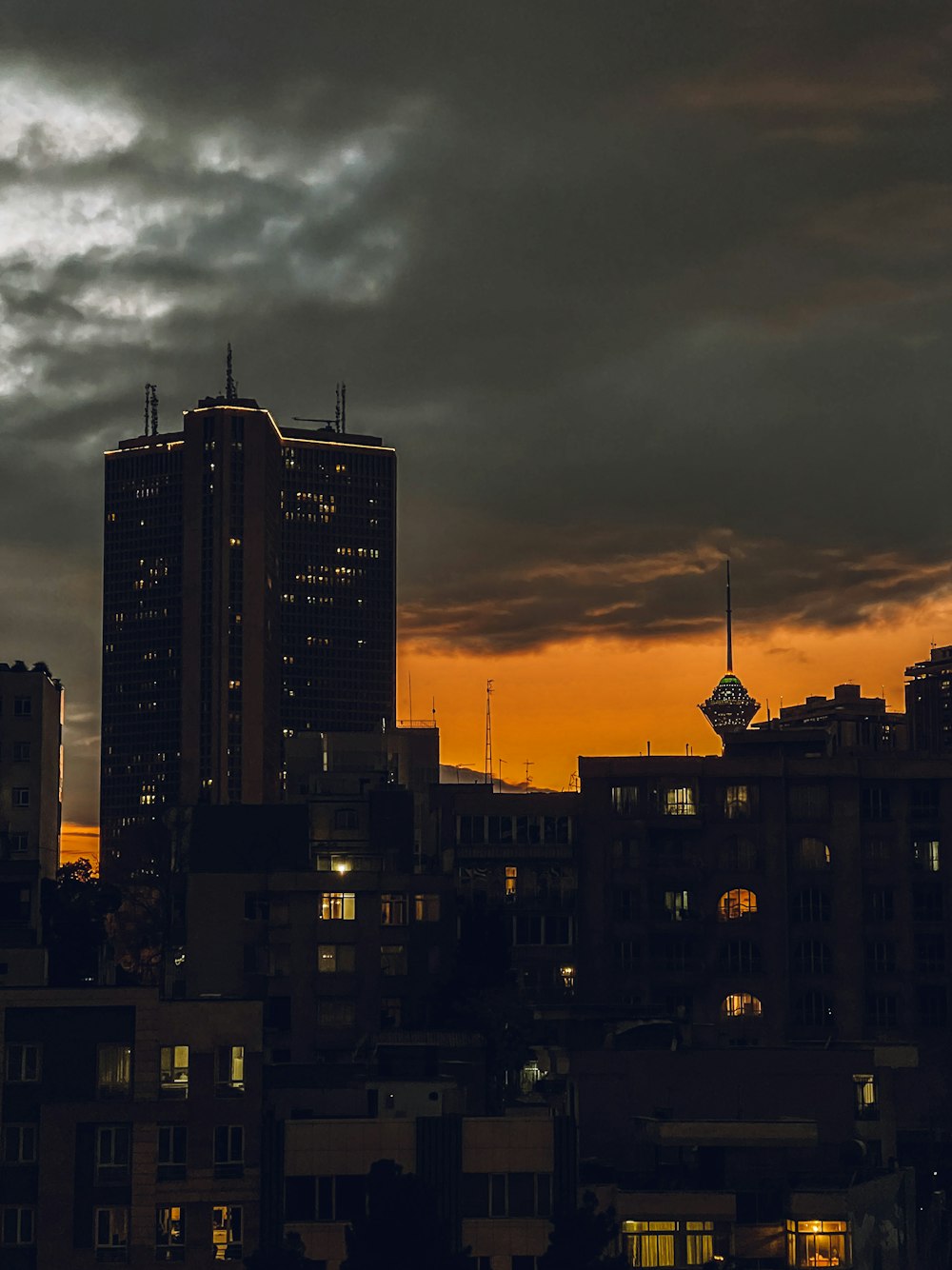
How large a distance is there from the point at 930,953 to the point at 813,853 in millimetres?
12047

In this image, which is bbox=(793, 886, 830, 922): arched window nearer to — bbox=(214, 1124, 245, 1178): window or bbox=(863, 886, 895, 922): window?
bbox=(863, 886, 895, 922): window

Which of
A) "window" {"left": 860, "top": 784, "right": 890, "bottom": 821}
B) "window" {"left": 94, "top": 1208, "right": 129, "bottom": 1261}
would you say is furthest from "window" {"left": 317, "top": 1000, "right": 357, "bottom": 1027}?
"window" {"left": 94, "top": 1208, "right": 129, "bottom": 1261}

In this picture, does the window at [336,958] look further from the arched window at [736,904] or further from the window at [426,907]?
the arched window at [736,904]

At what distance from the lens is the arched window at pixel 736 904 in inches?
7141

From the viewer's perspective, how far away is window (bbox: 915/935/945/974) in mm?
182250

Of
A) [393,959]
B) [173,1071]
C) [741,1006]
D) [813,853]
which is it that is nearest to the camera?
[173,1071]

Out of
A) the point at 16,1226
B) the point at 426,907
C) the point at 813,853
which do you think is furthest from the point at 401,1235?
the point at 813,853

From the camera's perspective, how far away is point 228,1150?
94625mm

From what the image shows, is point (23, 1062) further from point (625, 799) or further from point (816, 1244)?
point (625, 799)

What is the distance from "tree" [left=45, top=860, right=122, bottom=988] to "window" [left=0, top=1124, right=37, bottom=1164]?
173 feet

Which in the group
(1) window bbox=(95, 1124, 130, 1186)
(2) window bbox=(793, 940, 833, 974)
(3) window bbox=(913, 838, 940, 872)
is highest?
(3) window bbox=(913, 838, 940, 872)

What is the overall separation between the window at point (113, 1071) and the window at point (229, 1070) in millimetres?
3616

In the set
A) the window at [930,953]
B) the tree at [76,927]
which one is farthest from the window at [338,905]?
the window at [930,953]

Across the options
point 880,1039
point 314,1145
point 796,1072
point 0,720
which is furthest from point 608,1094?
point 0,720
